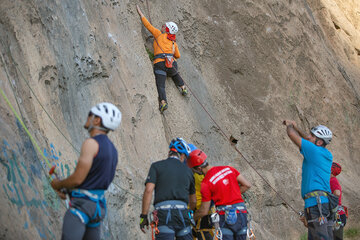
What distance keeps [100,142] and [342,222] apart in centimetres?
676

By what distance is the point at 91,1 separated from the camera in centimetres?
1031

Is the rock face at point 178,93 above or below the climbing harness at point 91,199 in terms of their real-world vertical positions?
below

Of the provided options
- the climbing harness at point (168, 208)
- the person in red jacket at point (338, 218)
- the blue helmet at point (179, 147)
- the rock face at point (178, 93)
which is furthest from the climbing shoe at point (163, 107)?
the climbing harness at point (168, 208)

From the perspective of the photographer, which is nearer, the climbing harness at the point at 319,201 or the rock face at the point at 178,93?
the climbing harness at the point at 319,201

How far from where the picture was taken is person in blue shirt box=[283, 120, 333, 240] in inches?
289

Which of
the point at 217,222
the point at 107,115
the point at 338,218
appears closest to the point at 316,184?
the point at 217,222

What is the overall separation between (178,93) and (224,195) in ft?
17.5

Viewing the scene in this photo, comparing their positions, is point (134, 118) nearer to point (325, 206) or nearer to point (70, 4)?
point (70, 4)

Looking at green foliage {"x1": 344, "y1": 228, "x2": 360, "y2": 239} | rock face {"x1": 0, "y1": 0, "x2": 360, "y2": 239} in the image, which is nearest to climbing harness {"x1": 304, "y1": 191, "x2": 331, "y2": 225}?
rock face {"x1": 0, "y1": 0, "x2": 360, "y2": 239}

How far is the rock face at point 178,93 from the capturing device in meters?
7.45

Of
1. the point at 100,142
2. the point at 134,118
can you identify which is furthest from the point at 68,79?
the point at 100,142

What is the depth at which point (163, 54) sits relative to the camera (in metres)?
11.4

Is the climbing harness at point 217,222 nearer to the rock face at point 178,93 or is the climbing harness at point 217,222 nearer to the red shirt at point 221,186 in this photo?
the red shirt at point 221,186

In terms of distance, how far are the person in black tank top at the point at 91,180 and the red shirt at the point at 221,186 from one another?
2091 millimetres
